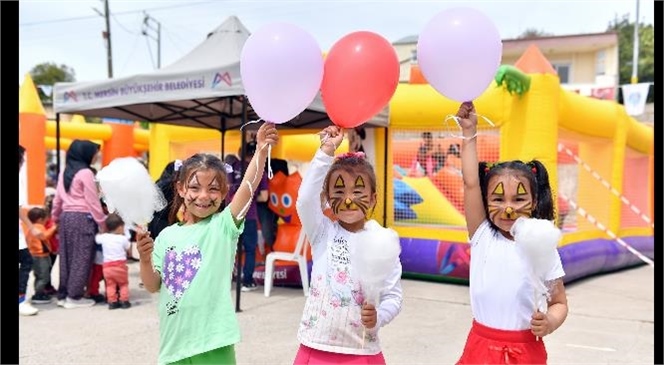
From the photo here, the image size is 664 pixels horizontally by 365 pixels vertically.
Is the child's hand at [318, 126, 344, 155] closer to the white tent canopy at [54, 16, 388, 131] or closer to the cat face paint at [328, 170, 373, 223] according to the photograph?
the cat face paint at [328, 170, 373, 223]

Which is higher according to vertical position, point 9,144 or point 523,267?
point 9,144

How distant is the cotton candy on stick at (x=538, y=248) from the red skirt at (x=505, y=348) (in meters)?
0.12

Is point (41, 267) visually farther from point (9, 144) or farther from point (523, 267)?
point (523, 267)

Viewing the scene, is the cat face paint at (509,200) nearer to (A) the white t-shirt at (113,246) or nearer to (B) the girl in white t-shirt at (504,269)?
(B) the girl in white t-shirt at (504,269)

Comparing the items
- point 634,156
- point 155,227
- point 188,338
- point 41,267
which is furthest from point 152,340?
point 634,156

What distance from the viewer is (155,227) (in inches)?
202

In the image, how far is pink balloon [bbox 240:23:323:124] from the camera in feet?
8.29

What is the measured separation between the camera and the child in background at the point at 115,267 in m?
5.32

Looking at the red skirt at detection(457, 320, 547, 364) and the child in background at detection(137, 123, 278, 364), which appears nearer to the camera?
the red skirt at detection(457, 320, 547, 364)

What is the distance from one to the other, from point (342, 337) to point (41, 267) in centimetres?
435

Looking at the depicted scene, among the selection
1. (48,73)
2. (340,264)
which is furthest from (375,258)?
(48,73)

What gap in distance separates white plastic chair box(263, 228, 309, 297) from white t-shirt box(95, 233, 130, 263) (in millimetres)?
1382

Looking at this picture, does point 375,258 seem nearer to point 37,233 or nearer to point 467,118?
point 467,118

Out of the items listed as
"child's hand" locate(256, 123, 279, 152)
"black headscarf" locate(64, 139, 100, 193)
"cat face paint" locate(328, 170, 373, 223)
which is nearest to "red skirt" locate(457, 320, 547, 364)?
"cat face paint" locate(328, 170, 373, 223)
